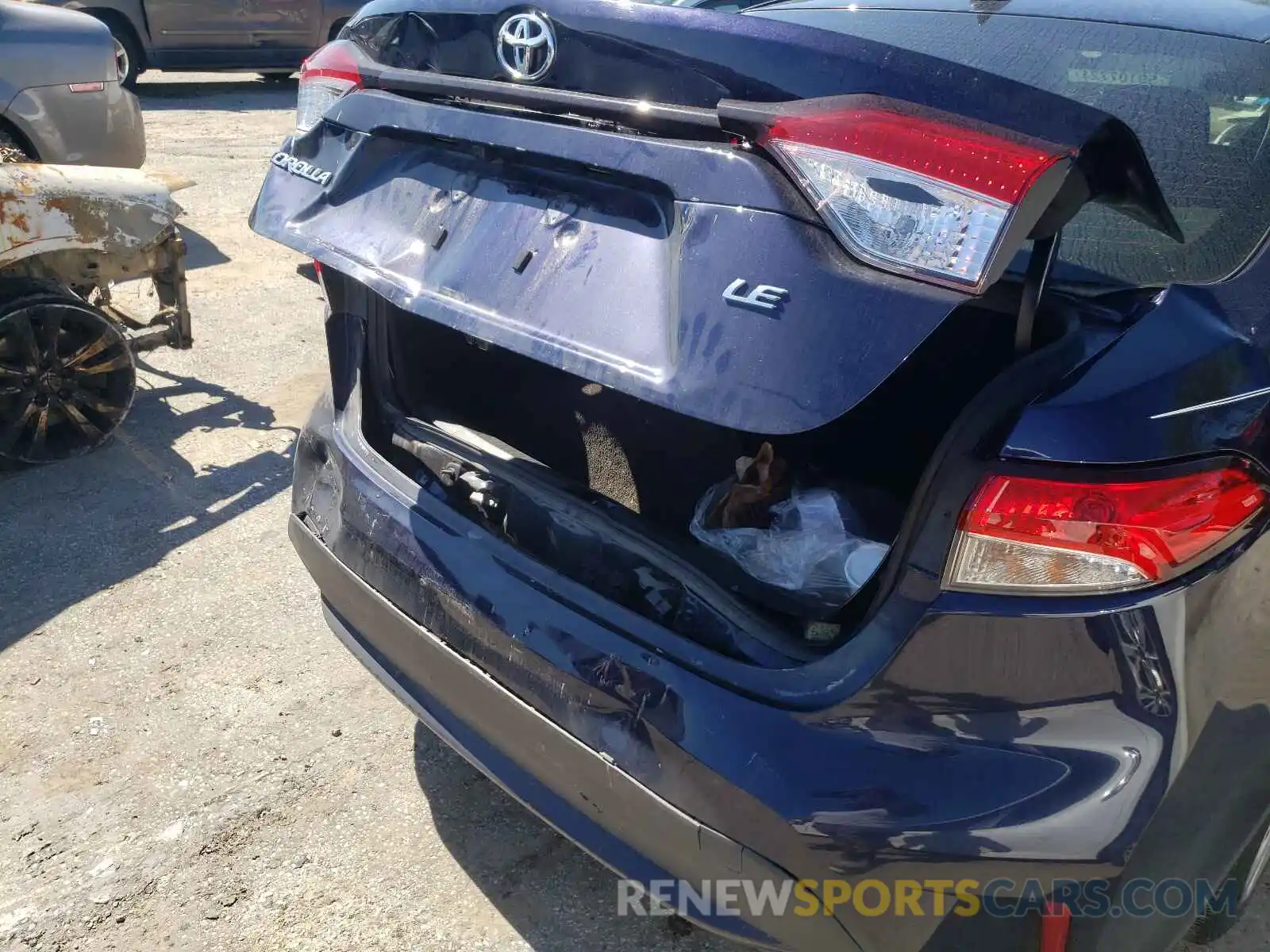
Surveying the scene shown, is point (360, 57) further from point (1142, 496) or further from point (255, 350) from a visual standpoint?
point (255, 350)

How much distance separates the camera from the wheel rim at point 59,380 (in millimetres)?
3539

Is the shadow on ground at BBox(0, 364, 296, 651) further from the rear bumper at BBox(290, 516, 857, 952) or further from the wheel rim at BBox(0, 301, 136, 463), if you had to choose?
the rear bumper at BBox(290, 516, 857, 952)

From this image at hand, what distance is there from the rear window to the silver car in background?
180 inches

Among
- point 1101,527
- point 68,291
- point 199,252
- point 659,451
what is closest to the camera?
point 1101,527

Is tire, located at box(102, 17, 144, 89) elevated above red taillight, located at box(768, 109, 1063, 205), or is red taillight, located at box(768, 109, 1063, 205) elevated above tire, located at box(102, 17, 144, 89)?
red taillight, located at box(768, 109, 1063, 205)

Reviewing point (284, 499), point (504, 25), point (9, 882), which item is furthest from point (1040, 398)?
point (284, 499)

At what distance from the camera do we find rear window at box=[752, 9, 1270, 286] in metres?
1.80

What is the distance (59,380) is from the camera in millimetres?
3646

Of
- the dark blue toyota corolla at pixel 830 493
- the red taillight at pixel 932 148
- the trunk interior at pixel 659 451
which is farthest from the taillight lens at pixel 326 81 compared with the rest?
the red taillight at pixel 932 148

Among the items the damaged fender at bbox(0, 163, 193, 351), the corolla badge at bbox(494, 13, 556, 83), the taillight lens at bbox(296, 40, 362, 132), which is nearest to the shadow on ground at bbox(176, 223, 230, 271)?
the damaged fender at bbox(0, 163, 193, 351)

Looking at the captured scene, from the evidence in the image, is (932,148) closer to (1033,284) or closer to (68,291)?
(1033,284)

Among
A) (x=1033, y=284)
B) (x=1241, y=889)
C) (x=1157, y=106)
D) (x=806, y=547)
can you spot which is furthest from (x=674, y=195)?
(x=1241, y=889)

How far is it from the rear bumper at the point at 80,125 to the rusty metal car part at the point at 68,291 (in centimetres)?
206

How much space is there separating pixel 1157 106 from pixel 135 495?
10.7ft
